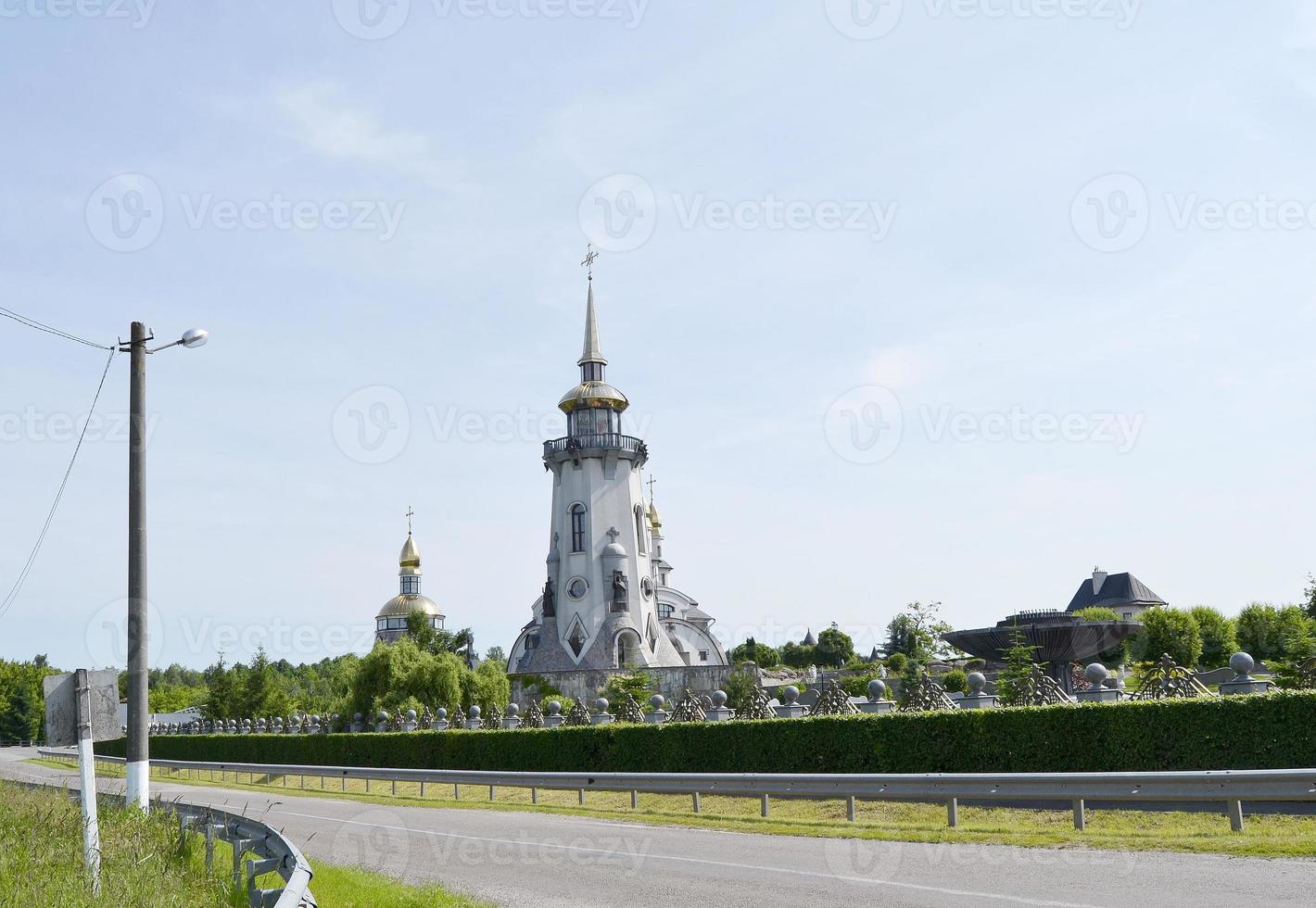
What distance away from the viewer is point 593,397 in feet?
246

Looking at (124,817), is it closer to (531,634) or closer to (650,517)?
(531,634)

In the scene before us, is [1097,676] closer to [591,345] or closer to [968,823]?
[968,823]

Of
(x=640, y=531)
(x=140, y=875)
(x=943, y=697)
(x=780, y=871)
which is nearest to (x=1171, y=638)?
(x=640, y=531)

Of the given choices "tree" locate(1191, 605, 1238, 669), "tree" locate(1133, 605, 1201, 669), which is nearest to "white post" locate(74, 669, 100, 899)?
"tree" locate(1133, 605, 1201, 669)

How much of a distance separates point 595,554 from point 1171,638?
3440 centimetres

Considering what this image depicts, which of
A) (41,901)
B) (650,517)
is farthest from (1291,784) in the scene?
(650,517)

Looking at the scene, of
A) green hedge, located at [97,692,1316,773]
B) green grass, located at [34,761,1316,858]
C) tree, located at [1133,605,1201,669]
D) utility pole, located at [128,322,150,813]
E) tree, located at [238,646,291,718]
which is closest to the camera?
green grass, located at [34,761,1316,858]

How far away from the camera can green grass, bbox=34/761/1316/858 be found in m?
11.7

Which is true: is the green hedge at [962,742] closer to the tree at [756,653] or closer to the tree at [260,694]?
the tree at [260,694]

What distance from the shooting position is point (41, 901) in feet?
27.3

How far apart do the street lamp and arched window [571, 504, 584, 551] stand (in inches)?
2270

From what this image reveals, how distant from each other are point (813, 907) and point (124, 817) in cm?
806

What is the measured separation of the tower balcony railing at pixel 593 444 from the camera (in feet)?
241

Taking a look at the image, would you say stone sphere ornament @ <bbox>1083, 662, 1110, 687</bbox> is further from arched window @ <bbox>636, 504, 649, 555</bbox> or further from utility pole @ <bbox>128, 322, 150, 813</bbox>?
arched window @ <bbox>636, 504, 649, 555</bbox>
